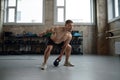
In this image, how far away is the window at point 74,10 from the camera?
9.07 metres

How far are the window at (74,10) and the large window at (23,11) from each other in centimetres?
96

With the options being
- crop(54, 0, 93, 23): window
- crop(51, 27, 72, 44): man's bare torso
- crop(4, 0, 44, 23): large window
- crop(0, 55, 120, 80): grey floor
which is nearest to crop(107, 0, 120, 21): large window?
crop(54, 0, 93, 23): window

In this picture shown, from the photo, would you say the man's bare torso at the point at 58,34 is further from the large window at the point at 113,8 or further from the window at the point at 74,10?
the window at the point at 74,10

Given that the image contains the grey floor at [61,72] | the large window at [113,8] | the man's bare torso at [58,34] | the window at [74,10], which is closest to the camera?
the grey floor at [61,72]

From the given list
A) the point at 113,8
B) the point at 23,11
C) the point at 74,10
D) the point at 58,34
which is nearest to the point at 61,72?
the point at 58,34

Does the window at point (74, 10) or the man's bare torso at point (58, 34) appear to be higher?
the window at point (74, 10)

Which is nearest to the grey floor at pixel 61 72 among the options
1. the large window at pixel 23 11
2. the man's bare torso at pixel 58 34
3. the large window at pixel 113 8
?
the man's bare torso at pixel 58 34

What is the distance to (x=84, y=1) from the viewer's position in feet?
29.9

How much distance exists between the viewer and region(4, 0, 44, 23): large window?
9.12 meters

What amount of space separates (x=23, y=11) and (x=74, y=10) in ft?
8.94

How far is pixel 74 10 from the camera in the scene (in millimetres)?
9109

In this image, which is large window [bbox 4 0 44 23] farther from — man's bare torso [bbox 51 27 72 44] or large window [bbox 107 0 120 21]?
man's bare torso [bbox 51 27 72 44]

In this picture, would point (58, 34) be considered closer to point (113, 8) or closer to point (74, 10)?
point (113, 8)

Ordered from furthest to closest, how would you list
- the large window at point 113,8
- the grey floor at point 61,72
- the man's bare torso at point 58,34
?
the large window at point 113,8
the man's bare torso at point 58,34
the grey floor at point 61,72
